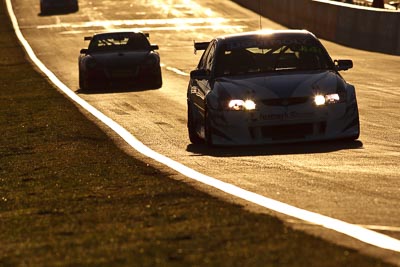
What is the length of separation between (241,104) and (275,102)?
1.30ft

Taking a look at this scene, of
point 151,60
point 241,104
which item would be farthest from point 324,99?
point 151,60

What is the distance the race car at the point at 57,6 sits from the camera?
69438mm

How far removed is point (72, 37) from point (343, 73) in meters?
24.7

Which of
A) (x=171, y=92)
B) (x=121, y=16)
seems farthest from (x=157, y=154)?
(x=121, y=16)

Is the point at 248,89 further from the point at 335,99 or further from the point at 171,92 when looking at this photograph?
the point at 171,92

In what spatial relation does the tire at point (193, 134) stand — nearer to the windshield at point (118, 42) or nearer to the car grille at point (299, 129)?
the car grille at point (299, 129)

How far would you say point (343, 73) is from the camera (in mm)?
31812

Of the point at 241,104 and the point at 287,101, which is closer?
the point at 287,101

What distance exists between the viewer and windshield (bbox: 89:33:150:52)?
31531 mm

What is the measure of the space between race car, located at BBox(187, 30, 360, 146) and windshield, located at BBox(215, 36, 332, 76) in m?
0.01

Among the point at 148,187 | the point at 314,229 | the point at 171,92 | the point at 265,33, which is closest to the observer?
the point at 314,229

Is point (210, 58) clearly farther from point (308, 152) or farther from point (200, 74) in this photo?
point (308, 152)

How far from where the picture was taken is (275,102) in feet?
50.7

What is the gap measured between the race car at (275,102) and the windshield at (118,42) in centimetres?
1511
